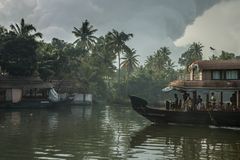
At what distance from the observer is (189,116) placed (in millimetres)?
25953

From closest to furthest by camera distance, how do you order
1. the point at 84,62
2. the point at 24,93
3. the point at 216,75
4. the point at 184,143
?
the point at 184,143 → the point at 216,75 → the point at 24,93 → the point at 84,62

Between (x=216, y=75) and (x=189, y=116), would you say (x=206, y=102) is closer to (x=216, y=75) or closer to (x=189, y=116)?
(x=189, y=116)

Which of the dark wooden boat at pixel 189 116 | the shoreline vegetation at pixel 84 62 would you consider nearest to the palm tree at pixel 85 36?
the shoreline vegetation at pixel 84 62

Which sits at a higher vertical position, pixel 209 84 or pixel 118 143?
pixel 209 84

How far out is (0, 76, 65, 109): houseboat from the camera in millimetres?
43188

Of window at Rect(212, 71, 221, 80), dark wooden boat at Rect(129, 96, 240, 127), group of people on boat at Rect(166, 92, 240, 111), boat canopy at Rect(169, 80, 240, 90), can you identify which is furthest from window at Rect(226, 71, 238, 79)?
dark wooden boat at Rect(129, 96, 240, 127)

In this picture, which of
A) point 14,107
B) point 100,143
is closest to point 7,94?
point 14,107

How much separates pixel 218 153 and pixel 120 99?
4643 cm

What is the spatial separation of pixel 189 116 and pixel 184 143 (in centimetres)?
740

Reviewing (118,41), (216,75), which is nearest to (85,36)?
(118,41)

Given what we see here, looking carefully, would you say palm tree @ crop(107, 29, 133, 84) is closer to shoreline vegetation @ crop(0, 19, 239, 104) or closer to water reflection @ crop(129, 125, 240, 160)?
shoreline vegetation @ crop(0, 19, 239, 104)

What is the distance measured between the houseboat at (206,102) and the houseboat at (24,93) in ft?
63.4

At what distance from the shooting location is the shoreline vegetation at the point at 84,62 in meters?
45.7

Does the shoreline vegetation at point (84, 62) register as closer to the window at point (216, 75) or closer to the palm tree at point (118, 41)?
the palm tree at point (118, 41)
